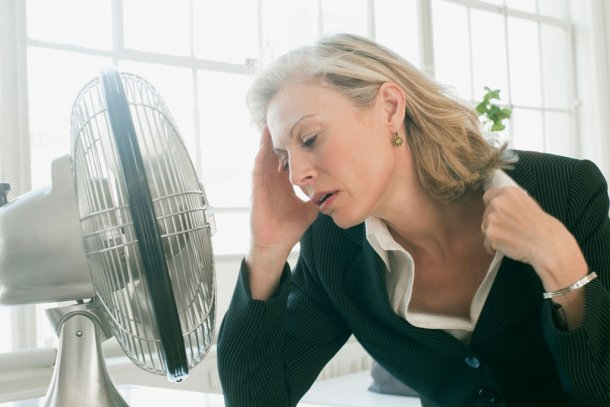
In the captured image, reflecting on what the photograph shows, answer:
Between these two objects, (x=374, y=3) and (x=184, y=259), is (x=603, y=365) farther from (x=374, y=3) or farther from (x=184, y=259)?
(x=374, y=3)

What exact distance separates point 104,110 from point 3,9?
1.71m

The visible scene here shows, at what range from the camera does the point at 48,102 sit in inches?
93.7

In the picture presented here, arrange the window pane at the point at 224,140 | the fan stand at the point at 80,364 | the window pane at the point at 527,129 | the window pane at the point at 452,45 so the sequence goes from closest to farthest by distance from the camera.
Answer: the fan stand at the point at 80,364, the window pane at the point at 224,140, the window pane at the point at 452,45, the window pane at the point at 527,129

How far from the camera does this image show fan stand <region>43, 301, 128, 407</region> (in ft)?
3.12

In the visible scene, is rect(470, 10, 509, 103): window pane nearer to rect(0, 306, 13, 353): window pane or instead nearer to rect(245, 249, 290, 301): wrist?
rect(0, 306, 13, 353): window pane

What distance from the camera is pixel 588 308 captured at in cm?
111

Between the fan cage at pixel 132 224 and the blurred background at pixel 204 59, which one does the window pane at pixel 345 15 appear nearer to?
the blurred background at pixel 204 59

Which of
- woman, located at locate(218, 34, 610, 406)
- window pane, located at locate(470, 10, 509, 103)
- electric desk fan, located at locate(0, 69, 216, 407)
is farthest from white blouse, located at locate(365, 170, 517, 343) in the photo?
window pane, located at locate(470, 10, 509, 103)

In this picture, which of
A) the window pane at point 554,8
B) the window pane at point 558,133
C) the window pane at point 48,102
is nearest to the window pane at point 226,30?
the window pane at point 48,102

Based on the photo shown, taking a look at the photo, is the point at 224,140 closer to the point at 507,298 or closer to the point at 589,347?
the point at 507,298

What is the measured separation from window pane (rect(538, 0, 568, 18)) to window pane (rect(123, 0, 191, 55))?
3.19m

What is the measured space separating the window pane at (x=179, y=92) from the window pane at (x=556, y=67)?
312 cm

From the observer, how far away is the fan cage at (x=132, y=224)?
0.86 m

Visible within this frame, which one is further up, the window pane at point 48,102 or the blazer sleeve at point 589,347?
the window pane at point 48,102
